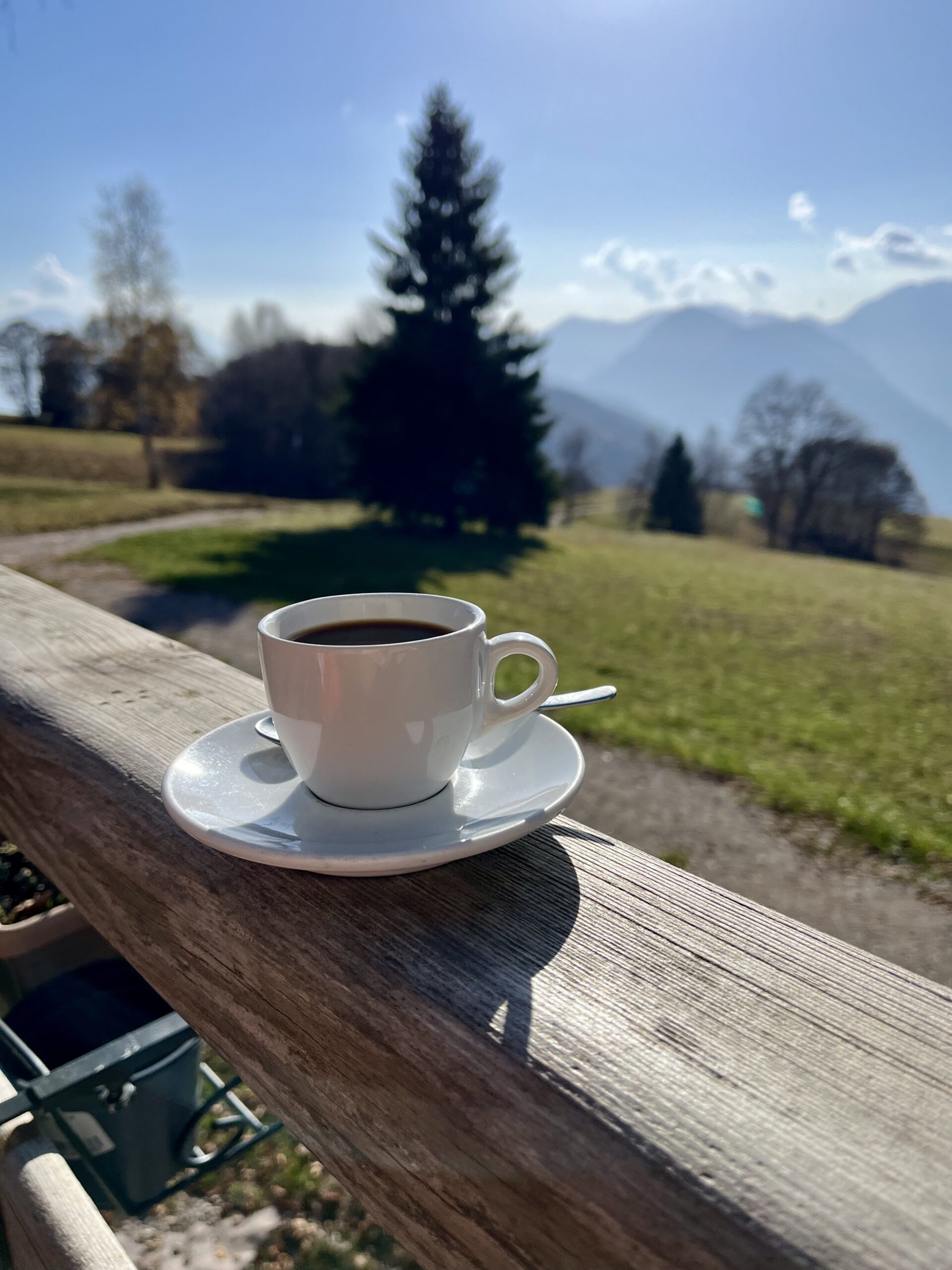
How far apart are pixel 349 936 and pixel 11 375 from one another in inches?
1221

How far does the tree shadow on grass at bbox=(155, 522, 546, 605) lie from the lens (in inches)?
384

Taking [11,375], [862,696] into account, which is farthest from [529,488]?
[11,375]

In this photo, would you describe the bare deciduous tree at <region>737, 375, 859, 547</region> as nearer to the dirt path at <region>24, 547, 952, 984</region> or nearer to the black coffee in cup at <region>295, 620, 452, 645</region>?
the dirt path at <region>24, 547, 952, 984</region>

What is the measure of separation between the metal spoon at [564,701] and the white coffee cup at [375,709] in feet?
0.24

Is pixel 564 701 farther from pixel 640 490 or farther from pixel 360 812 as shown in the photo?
pixel 640 490

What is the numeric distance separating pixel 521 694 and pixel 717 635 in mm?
8185

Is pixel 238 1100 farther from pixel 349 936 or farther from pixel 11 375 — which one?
pixel 11 375

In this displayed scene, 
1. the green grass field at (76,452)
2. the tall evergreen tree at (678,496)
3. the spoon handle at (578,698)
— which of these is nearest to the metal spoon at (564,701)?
the spoon handle at (578,698)

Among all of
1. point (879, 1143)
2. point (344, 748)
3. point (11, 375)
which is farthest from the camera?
point (11, 375)

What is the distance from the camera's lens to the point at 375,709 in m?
0.73

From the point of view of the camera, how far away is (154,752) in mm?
947

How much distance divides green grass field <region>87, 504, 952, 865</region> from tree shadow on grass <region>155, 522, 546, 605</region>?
0.17 ft

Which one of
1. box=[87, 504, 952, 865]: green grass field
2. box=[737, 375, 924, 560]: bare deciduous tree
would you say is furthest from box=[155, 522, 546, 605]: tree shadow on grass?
box=[737, 375, 924, 560]: bare deciduous tree

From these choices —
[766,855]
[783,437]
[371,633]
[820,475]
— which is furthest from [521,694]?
[783,437]
